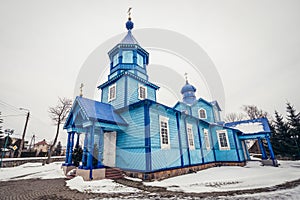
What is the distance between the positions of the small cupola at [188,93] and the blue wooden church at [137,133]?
704 centimetres

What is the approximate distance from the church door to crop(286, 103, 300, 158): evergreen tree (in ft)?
78.0

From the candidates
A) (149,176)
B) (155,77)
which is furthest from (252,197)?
(155,77)

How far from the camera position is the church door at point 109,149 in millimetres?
10359

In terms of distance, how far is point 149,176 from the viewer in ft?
27.0

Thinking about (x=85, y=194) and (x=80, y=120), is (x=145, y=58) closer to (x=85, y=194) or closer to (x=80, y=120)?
(x=80, y=120)

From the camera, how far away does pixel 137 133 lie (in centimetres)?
944

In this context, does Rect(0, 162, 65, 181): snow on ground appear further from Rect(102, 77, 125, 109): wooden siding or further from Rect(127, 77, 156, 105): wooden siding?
Rect(127, 77, 156, 105): wooden siding

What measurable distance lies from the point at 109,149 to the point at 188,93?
53.7 feet

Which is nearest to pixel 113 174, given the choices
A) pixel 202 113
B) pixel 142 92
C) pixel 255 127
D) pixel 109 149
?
pixel 109 149

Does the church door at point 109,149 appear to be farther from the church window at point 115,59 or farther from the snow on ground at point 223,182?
the church window at point 115,59

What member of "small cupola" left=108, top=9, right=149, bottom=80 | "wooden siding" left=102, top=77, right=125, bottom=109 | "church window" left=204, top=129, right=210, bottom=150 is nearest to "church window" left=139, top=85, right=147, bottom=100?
"small cupola" left=108, top=9, right=149, bottom=80

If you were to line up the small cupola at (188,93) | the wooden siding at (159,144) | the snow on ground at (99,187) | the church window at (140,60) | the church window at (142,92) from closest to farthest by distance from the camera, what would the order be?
the snow on ground at (99,187)
the wooden siding at (159,144)
the church window at (142,92)
the church window at (140,60)
the small cupola at (188,93)

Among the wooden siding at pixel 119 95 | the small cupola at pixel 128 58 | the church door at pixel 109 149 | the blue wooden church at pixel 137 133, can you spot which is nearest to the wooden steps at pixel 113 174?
the blue wooden church at pixel 137 133

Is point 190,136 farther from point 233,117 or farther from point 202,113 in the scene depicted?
point 233,117
